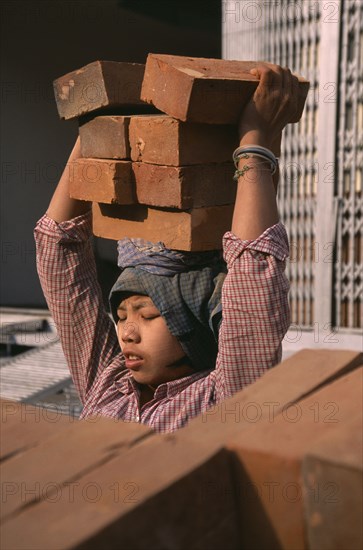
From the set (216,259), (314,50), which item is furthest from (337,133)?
(216,259)

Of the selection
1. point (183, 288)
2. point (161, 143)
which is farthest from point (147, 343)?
point (161, 143)

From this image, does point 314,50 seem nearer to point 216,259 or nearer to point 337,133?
point 337,133

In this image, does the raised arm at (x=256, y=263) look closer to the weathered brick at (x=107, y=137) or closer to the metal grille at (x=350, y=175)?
the weathered brick at (x=107, y=137)

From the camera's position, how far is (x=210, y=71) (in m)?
1.92

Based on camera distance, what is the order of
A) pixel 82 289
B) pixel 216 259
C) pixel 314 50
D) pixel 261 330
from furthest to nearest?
pixel 314 50
pixel 82 289
pixel 216 259
pixel 261 330

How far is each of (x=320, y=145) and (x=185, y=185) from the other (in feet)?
12.5

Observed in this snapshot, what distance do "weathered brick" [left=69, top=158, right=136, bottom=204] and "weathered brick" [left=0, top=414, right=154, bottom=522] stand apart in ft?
3.61

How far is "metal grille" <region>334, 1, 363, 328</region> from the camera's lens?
211 inches

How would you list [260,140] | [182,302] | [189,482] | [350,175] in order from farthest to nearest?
[350,175]
[182,302]
[260,140]
[189,482]

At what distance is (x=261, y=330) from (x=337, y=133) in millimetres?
3978

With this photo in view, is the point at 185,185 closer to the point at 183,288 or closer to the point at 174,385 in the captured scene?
the point at 183,288

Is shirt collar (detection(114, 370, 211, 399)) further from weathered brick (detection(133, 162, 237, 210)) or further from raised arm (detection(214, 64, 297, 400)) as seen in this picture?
weathered brick (detection(133, 162, 237, 210))

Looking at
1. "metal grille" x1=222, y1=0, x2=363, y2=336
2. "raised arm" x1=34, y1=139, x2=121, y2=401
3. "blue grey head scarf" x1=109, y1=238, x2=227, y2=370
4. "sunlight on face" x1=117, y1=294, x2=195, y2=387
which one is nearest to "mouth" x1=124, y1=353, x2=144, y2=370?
"sunlight on face" x1=117, y1=294, x2=195, y2=387

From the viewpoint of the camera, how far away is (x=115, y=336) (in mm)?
2389
